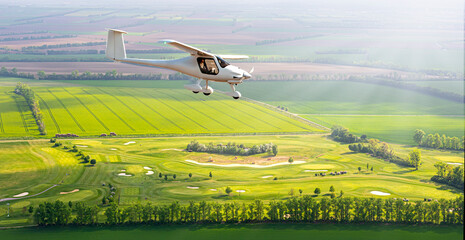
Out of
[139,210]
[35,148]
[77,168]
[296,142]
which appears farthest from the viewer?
[296,142]

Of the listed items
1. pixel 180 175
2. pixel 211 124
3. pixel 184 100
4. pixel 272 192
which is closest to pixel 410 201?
pixel 272 192

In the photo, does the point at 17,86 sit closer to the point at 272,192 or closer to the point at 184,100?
the point at 184,100

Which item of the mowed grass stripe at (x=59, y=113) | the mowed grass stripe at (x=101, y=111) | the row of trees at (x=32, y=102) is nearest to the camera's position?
the mowed grass stripe at (x=59, y=113)

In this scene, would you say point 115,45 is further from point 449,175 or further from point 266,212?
point 449,175

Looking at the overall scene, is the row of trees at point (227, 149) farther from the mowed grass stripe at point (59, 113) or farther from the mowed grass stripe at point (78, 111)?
the mowed grass stripe at point (59, 113)

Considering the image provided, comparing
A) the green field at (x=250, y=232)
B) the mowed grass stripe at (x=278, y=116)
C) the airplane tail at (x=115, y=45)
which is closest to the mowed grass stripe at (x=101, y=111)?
the mowed grass stripe at (x=278, y=116)

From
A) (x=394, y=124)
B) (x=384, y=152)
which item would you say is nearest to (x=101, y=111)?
(x=384, y=152)

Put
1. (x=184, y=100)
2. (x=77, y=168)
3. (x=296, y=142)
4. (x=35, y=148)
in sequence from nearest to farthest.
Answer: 1. (x=77, y=168)
2. (x=35, y=148)
3. (x=296, y=142)
4. (x=184, y=100)

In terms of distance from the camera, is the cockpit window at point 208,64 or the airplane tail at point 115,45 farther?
the airplane tail at point 115,45

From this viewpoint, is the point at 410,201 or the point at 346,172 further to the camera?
the point at 346,172
